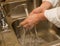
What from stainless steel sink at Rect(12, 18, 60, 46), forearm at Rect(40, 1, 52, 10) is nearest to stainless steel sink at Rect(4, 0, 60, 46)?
stainless steel sink at Rect(12, 18, 60, 46)

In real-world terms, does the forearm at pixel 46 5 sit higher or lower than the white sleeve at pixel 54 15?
lower

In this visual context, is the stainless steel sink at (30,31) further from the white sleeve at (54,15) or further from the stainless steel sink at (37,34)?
the white sleeve at (54,15)

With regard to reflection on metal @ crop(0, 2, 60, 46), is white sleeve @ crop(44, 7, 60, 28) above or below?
above

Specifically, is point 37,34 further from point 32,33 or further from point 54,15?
point 54,15

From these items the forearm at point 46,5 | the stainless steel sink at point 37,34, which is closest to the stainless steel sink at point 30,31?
the stainless steel sink at point 37,34

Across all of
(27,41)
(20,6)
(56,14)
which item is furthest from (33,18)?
(20,6)

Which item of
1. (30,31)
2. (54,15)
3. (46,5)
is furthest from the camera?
(30,31)

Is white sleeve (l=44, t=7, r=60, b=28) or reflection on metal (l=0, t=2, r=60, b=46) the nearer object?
white sleeve (l=44, t=7, r=60, b=28)

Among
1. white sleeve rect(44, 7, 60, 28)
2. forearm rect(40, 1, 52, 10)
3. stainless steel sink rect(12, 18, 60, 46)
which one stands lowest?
stainless steel sink rect(12, 18, 60, 46)

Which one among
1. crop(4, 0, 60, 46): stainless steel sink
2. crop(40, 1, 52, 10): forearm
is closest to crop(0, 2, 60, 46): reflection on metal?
crop(4, 0, 60, 46): stainless steel sink

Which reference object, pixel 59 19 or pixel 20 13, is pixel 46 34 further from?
pixel 59 19

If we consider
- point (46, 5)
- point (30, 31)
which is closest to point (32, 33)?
point (30, 31)

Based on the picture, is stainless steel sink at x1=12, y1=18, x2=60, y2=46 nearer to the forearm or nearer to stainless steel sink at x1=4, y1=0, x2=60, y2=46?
stainless steel sink at x1=4, y1=0, x2=60, y2=46

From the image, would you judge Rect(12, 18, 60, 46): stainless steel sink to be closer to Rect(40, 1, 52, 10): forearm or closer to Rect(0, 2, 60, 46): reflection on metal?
Rect(0, 2, 60, 46): reflection on metal
